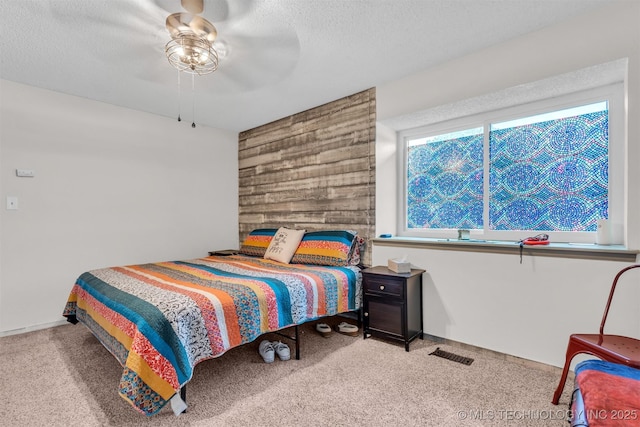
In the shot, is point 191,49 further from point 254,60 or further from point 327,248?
point 327,248

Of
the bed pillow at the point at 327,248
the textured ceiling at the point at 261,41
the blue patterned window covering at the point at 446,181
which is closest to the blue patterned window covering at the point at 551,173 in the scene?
the blue patterned window covering at the point at 446,181

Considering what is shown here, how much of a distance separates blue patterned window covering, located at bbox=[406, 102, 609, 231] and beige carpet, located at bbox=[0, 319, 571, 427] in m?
1.12

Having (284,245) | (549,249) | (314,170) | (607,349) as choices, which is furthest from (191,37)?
(607,349)

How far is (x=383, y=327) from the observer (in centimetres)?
265

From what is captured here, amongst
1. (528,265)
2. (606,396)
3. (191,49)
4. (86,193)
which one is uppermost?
(191,49)

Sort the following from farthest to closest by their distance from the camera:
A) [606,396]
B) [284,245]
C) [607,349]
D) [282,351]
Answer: [284,245]
[282,351]
[607,349]
[606,396]

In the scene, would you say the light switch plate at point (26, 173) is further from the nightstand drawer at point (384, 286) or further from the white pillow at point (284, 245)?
the nightstand drawer at point (384, 286)

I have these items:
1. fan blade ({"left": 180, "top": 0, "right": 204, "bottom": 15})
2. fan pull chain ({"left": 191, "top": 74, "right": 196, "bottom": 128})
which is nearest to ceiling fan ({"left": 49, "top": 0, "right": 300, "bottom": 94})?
fan blade ({"left": 180, "top": 0, "right": 204, "bottom": 15})

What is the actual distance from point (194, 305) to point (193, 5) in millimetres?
1757

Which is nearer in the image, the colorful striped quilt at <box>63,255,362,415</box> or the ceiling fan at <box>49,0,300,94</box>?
the colorful striped quilt at <box>63,255,362,415</box>

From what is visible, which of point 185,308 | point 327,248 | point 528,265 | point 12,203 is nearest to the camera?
point 185,308

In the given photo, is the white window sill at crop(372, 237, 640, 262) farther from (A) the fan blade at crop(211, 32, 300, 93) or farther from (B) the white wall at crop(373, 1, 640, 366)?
(A) the fan blade at crop(211, 32, 300, 93)

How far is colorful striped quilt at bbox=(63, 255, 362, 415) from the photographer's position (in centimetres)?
158

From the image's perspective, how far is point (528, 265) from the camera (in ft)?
7.34
